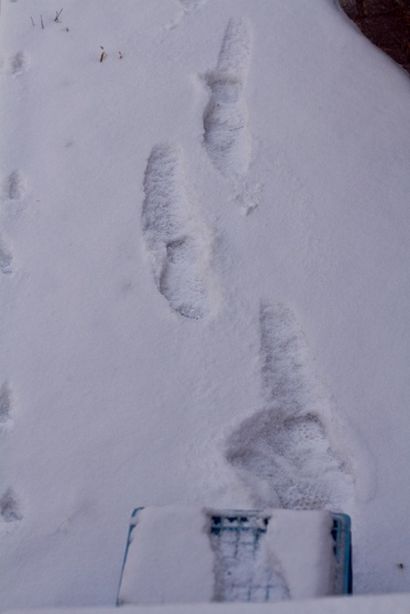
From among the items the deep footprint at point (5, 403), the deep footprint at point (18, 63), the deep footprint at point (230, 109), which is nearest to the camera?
the deep footprint at point (5, 403)

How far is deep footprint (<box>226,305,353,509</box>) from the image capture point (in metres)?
1.50

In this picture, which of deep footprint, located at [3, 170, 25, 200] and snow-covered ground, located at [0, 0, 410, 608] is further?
deep footprint, located at [3, 170, 25, 200]

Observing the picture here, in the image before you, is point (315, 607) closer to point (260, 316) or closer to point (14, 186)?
point (260, 316)

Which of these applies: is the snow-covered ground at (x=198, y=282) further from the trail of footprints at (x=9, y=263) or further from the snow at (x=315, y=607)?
the snow at (x=315, y=607)

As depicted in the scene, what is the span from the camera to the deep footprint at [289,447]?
1.50 metres

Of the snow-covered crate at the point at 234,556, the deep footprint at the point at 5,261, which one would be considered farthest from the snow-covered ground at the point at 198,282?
the snow-covered crate at the point at 234,556

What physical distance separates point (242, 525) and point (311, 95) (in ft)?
4.12

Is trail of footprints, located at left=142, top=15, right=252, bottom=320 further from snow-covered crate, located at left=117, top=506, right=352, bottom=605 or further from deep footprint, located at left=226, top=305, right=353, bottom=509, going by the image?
snow-covered crate, located at left=117, top=506, right=352, bottom=605

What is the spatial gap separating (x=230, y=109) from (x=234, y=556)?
1.27 m

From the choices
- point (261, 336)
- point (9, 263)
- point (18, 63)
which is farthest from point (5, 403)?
point (18, 63)

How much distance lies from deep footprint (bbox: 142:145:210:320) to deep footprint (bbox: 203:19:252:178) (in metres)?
0.11

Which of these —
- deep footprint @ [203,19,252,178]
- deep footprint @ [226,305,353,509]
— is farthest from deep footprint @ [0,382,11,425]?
deep footprint @ [203,19,252,178]

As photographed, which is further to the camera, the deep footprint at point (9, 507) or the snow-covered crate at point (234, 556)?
the deep footprint at point (9, 507)

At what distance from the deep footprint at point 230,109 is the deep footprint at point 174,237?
0.11 m
